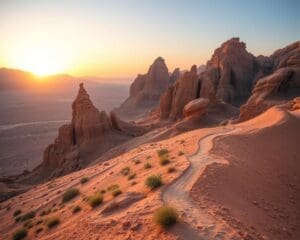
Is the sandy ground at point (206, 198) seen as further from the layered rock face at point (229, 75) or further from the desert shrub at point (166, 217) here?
the layered rock face at point (229, 75)

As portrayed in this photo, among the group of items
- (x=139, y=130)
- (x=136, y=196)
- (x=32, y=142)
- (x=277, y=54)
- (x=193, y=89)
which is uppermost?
(x=277, y=54)

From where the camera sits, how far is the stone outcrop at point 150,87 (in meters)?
86.1

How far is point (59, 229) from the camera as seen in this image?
473 inches

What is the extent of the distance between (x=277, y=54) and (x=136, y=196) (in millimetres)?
73988

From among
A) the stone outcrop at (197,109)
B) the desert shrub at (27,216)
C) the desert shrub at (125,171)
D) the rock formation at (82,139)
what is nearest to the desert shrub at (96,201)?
the desert shrub at (125,171)

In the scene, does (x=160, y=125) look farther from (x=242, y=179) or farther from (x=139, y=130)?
(x=242, y=179)

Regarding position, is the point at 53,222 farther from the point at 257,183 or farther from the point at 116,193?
the point at 257,183

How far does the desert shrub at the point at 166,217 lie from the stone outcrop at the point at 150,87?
75.7 meters

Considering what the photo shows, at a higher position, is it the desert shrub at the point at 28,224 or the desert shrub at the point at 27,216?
the desert shrub at the point at 28,224

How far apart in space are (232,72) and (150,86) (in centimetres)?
2898

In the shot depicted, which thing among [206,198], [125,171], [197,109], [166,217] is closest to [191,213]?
[166,217]

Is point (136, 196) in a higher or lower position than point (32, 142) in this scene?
higher

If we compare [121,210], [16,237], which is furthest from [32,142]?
[121,210]

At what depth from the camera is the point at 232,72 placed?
212 feet
